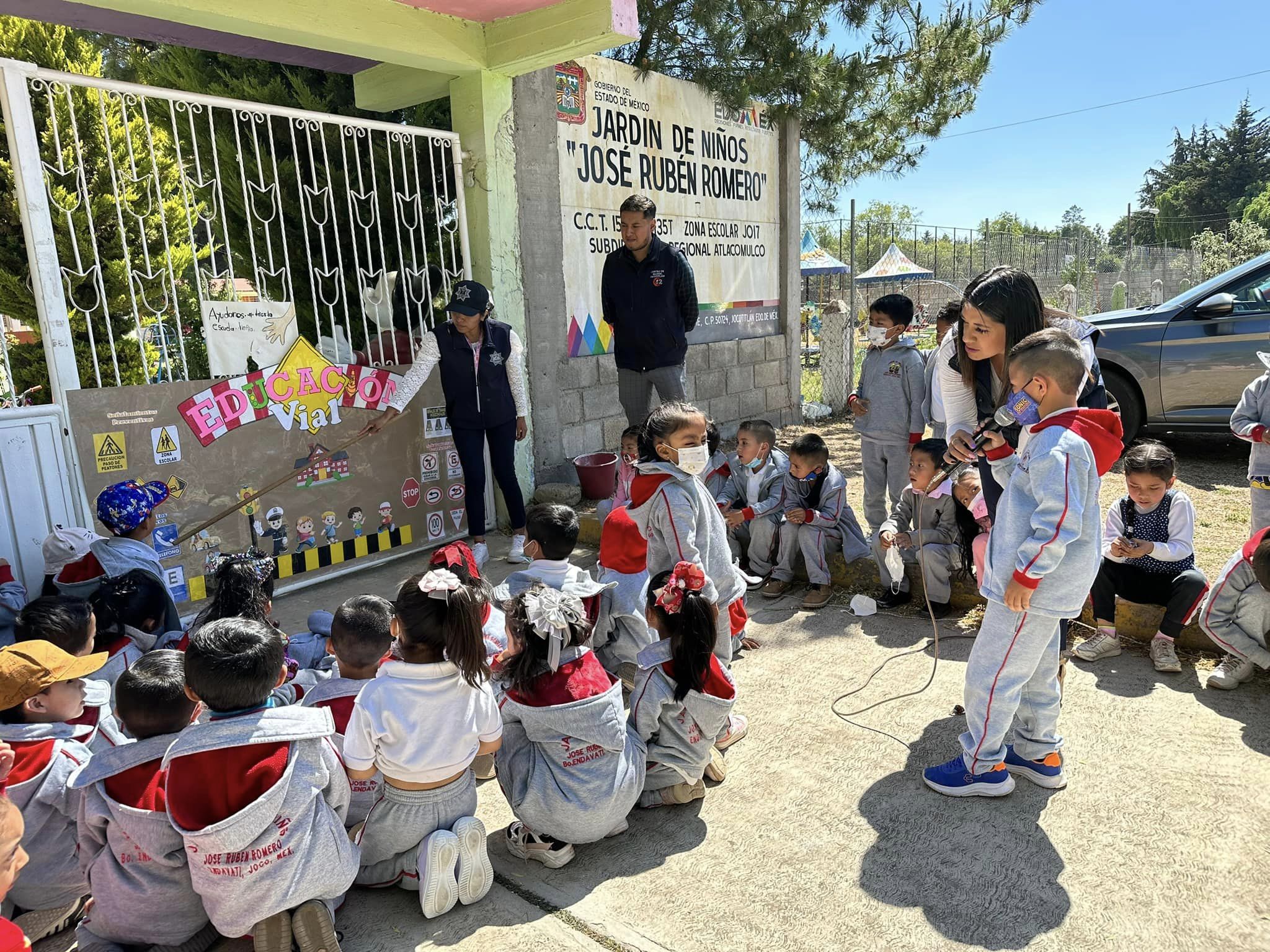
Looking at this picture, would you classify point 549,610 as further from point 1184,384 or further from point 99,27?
point 1184,384

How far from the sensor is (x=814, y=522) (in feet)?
14.6

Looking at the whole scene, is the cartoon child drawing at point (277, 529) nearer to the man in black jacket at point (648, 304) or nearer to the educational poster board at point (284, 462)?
the educational poster board at point (284, 462)

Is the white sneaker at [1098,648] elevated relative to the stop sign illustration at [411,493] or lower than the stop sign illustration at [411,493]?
lower

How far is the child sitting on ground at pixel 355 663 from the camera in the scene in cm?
250

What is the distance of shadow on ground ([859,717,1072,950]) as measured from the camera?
2.12m

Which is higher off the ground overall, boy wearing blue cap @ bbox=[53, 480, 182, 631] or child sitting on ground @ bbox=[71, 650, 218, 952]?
boy wearing blue cap @ bbox=[53, 480, 182, 631]

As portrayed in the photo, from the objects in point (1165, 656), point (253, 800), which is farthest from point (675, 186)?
point (253, 800)

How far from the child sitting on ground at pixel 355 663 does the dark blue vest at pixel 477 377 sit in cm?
261

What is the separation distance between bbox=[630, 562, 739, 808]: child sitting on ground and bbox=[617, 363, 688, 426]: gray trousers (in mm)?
Result: 3010

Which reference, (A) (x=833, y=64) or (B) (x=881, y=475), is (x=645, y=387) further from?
(A) (x=833, y=64)

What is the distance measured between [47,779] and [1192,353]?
24.5ft

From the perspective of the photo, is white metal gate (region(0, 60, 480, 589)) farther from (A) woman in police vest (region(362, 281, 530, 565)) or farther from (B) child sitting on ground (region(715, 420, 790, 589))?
(B) child sitting on ground (region(715, 420, 790, 589))

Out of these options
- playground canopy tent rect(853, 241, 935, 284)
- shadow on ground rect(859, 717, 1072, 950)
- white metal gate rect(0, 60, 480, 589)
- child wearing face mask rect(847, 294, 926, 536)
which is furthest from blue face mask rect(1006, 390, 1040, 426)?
playground canopy tent rect(853, 241, 935, 284)

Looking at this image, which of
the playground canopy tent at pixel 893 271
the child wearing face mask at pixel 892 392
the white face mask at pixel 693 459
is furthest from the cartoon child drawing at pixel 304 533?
the playground canopy tent at pixel 893 271
